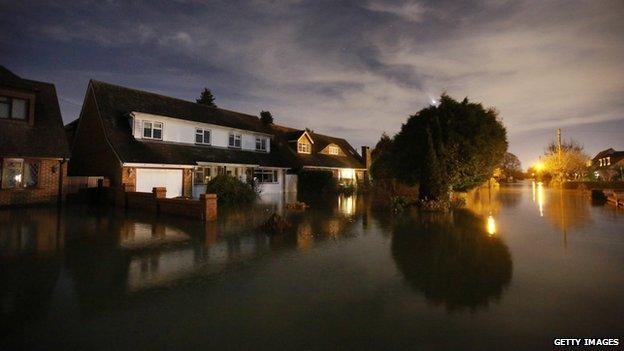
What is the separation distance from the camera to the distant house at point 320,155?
36062 mm

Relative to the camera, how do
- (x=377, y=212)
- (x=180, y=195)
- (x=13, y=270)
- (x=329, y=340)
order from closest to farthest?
(x=329, y=340)
(x=13, y=270)
(x=377, y=212)
(x=180, y=195)

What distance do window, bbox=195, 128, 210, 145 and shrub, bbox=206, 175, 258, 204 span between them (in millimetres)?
7061

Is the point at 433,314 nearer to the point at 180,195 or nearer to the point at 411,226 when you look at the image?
the point at 411,226

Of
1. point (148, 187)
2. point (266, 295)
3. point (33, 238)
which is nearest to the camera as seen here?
point (266, 295)

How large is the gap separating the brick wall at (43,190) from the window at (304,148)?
72.7ft

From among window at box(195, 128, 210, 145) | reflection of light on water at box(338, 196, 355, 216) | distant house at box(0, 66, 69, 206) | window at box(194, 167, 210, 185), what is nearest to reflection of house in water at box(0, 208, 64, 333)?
distant house at box(0, 66, 69, 206)

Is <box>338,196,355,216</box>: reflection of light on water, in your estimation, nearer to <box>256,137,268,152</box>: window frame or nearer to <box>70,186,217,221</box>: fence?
<box>70,186,217,221</box>: fence

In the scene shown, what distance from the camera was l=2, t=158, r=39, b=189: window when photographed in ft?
60.4

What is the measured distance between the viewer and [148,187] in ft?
70.6

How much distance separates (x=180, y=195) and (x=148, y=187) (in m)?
2.22

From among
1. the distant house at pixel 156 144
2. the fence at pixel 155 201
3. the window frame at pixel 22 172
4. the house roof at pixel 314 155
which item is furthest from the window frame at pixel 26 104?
the house roof at pixel 314 155

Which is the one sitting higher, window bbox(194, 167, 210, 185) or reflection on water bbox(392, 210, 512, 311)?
window bbox(194, 167, 210, 185)

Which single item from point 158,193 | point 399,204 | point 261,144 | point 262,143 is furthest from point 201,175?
point 399,204

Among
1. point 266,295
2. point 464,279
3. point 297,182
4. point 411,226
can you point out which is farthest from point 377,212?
point 297,182
